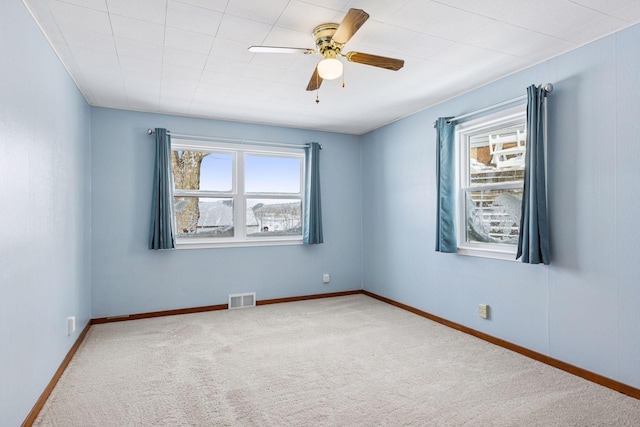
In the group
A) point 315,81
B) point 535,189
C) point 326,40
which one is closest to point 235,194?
point 315,81

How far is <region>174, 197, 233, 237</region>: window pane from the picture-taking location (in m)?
4.55

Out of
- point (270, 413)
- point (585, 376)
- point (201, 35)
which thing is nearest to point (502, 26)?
point (201, 35)

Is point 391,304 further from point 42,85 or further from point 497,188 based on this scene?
point 42,85

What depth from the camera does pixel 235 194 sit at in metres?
4.78

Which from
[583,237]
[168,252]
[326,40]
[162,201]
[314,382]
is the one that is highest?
[326,40]

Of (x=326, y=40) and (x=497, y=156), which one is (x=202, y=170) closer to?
(x=326, y=40)

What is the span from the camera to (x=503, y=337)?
10.7ft

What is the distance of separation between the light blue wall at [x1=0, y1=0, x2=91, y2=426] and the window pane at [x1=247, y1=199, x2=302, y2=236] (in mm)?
2127

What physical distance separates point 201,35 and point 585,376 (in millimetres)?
3660

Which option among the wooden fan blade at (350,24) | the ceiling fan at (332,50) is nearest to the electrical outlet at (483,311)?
the ceiling fan at (332,50)

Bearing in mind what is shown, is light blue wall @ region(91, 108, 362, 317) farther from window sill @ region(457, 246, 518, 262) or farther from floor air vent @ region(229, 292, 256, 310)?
window sill @ region(457, 246, 518, 262)

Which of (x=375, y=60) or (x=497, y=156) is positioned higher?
(x=375, y=60)

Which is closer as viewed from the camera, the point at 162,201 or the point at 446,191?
the point at 446,191

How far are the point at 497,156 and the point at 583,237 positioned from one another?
109 centimetres
